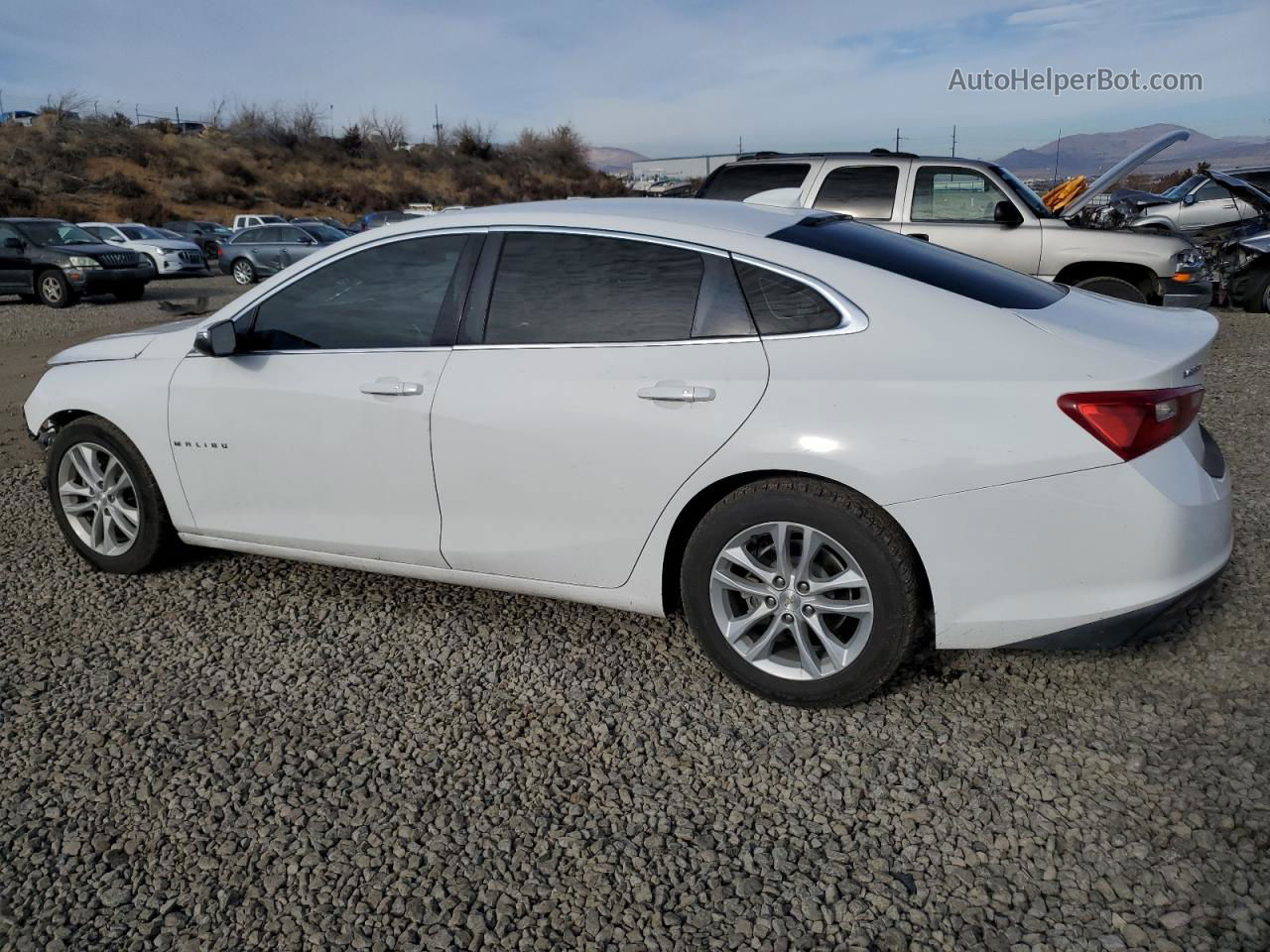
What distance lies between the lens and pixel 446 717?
328 cm

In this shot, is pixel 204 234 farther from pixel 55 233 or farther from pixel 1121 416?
pixel 1121 416

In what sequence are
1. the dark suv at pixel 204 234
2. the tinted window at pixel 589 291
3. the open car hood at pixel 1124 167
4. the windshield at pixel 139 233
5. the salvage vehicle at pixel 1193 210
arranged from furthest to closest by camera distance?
the dark suv at pixel 204 234, the windshield at pixel 139 233, the salvage vehicle at pixel 1193 210, the open car hood at pixel 1124 167, the tinted window at pixel 589 291

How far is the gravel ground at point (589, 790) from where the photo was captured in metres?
2.36

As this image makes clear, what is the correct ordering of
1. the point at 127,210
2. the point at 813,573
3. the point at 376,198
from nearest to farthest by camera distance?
the point at 813,573, the point at 127,210, the point at 376,198

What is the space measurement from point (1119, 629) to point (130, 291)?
1851 cm

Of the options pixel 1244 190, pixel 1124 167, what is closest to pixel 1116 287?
pixel 1124 167

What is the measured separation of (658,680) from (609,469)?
0.80m

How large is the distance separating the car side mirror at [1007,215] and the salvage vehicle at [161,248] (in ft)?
62.1

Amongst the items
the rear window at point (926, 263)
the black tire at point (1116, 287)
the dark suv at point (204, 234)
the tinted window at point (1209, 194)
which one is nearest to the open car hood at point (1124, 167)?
the black tire at point (1116, 287)

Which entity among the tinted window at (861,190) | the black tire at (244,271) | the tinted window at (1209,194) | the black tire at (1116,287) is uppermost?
the tinted window at (861,190)

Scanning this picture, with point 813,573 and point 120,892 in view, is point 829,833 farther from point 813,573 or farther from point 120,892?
point 120,892

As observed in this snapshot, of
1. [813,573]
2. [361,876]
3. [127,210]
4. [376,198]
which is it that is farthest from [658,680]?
[376,198]

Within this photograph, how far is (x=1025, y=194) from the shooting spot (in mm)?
9695

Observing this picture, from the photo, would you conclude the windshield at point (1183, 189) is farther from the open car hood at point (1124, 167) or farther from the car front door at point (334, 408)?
the car front door at point (334, 408)
